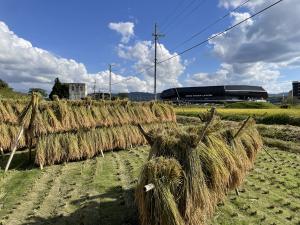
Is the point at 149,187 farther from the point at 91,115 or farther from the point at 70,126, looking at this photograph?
the point at 91,115

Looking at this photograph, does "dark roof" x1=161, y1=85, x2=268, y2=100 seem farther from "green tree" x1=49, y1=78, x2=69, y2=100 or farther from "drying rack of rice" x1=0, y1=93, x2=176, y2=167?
"drying rack of rice" x1=0, y1=93, x2=176, y2=167

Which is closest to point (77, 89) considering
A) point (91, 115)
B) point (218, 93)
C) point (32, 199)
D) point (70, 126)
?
point (218, 93)

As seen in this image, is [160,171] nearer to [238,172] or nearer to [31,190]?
[238,172]

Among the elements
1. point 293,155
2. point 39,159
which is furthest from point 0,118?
point 293,155

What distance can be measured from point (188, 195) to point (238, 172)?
2656 mm

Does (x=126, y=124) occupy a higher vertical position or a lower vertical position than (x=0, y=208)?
higher

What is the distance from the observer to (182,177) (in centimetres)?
554

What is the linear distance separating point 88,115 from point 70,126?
1245 millimetres

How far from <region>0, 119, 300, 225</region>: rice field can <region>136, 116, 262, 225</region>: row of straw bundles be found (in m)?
1.09

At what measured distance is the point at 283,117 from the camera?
80.5 feet

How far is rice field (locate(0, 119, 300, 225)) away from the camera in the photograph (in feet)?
22.9

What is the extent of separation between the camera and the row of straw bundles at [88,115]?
12.9m

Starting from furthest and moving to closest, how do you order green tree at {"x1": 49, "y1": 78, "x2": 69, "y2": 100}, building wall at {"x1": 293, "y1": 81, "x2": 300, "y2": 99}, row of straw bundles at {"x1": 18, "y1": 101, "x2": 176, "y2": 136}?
building wall at {"x1": 293, "y1": 81, "x2": 300, "y2": 99} → green tree at {"x1": 49, "y1": 78, "x2": 69, "y2": 100} → row of straw bundles at {"x1": 18, "y1": 101, "x2": 176, "y2": 136}

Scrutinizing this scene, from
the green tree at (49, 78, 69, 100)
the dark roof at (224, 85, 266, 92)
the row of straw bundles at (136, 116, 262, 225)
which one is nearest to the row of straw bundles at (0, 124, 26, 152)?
the row of straw bundles at (136, 116, 262, 225)
